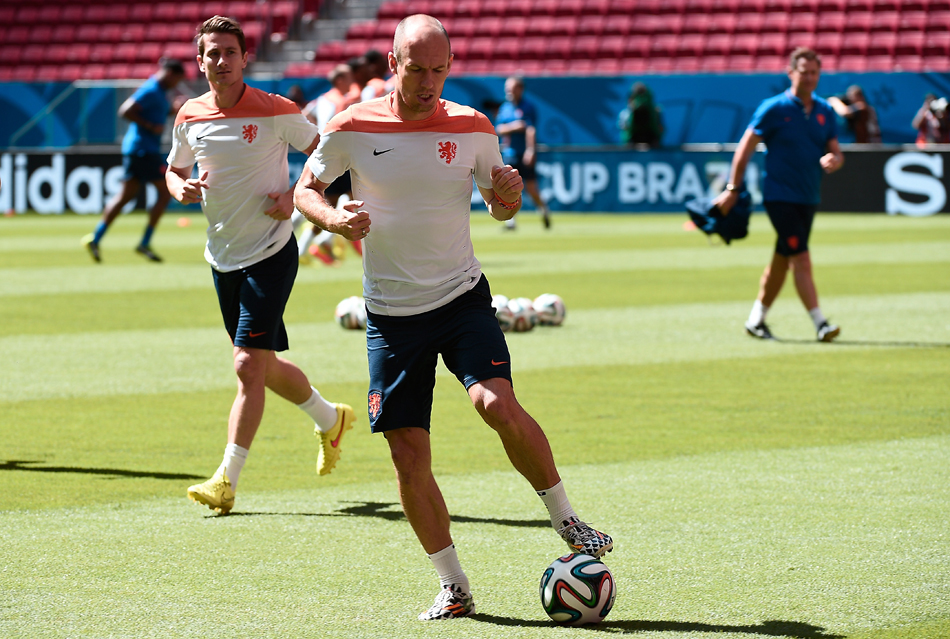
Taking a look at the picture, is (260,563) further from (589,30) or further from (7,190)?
(589,30)

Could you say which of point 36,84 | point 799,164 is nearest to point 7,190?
point 36,84

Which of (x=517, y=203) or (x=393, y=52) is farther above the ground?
(x=393, y=52)

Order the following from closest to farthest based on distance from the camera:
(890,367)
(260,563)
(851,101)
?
(260,563) → (890,367) → (851,101)

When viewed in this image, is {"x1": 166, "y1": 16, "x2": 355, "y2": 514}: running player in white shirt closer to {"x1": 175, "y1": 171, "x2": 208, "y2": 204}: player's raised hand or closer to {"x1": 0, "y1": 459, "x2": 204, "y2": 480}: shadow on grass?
{"x1": 175, "y1": 171, "x2": 208, "y2": 204}: player's raised hand

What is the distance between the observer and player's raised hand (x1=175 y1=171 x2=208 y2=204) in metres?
6.59

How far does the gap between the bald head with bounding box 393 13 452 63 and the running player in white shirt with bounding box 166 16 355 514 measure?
6.72 ft

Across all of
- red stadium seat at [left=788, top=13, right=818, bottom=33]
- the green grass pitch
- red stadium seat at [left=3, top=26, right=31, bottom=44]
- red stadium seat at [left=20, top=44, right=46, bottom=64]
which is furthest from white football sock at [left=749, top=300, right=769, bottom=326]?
red stadium seat at [left=3, top=26, right=31, bottom=44]

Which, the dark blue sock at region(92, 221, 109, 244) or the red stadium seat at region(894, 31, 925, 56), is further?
the red stadium seat at region(894, 31, 925, 56)

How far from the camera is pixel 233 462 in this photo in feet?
20.8

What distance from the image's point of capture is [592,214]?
1140 inches

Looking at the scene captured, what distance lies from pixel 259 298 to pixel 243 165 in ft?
2.20

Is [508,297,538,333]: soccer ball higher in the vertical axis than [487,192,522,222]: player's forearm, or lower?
lower

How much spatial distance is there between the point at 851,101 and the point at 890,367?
18.9 m

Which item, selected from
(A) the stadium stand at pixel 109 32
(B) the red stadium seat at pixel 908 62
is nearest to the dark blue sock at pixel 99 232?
(A) the stadium stand at pixel 109 32
